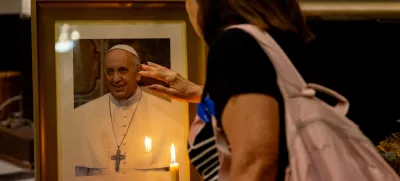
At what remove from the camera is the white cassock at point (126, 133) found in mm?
1191


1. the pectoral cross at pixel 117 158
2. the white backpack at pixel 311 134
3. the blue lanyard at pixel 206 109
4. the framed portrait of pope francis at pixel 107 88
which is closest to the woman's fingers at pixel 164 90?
the framed portrait of pope francis at pixel 107 88

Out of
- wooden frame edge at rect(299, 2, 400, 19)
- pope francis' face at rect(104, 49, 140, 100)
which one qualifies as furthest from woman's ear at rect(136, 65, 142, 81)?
wooden frame edge at rect(299, 2, 400, 19)

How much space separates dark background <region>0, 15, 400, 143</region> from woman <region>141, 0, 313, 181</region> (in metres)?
0.49

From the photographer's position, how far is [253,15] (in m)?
0.80

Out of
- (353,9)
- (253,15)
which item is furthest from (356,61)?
(253,15)

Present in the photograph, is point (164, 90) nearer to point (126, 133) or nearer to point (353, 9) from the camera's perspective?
point (126, 133)

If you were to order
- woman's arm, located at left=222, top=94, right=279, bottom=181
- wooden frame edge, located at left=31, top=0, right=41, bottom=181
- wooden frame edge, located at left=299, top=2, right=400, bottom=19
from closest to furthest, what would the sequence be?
woman's arm, located at left=222, top=94, right=279, bottom=181
wooden frame edge, located at left=31, top=0, right=41, bottom=181
wooden frame edge, located at left=299, top=2, right=400, bottom=19

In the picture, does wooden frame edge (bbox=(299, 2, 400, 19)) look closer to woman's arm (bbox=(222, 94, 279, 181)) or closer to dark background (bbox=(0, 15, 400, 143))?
dark background (bbox=(0, 15, 400, 143))

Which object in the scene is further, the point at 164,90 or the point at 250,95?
the point at 164,90

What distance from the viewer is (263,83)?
2.41ft

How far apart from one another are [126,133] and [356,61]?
591 mm

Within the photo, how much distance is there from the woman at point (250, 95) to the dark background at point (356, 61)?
489 millimetres

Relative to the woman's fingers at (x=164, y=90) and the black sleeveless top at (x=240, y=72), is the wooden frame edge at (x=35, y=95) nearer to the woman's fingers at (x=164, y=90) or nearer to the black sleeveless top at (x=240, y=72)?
the woman's fingers at (x=164, y=90)

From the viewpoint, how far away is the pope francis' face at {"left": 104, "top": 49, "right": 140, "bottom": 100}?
1190 millimetres
